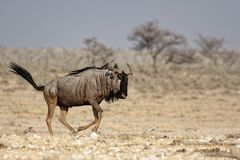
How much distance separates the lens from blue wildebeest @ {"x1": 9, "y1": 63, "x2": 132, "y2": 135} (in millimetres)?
15977

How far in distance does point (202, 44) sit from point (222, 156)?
82.2 meters

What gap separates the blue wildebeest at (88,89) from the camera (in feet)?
52.4

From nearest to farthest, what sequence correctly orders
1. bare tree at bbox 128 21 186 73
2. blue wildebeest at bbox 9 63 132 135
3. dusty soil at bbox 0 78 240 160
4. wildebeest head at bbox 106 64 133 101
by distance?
dusty soil at bbox 0 78 240 160
blue wildebeest at bbox 9 63 132 135
wildebeest head at bbox 106 64 133 101
bare tree at bbox 128 21 186 73

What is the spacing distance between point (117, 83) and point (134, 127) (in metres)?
8.44

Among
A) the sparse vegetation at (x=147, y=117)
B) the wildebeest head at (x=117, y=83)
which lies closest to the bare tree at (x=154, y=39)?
the sparse vegetation at (x=147, y=117)

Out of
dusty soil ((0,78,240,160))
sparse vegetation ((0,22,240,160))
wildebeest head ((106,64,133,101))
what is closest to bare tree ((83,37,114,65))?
sparse vegetation ((0,22,240,160))

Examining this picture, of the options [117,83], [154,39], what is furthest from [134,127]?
[154,39]

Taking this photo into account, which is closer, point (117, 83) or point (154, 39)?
point (117, 83)

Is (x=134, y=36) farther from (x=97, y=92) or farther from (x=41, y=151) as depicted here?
(x=41, y=151)

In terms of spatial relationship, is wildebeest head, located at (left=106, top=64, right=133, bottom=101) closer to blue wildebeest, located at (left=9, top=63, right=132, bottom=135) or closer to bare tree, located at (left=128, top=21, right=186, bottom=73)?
blue wildebeest, located at (left=9, top=63, right=132, bottom=135)

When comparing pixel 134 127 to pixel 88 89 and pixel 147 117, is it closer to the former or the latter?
pixel 147 117

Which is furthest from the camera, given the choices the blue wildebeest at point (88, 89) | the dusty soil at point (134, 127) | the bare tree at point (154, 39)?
the bare tree at point (154, 39)

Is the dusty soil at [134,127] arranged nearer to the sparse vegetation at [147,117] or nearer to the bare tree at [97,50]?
the sparse vegetation at [147,117]

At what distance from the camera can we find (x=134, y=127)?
80.7ft
